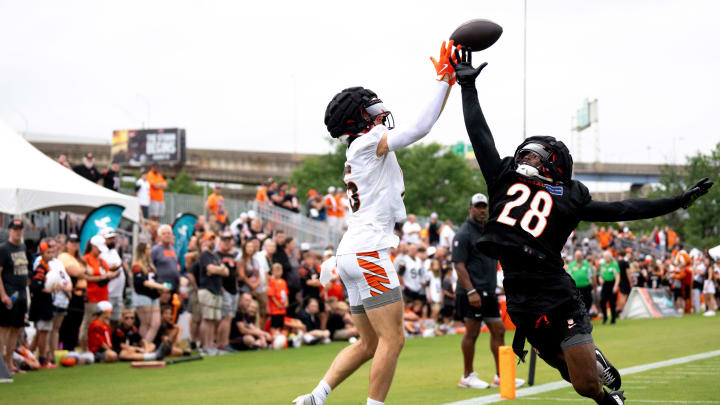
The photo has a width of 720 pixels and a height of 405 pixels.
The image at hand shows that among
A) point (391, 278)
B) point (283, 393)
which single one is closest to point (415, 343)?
point (283, 393)

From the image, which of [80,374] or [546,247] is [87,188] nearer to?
[80,374]

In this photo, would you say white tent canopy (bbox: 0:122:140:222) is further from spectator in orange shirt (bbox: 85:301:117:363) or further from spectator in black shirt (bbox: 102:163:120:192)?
spectator in black shirt (bbox: 102:163:120:192)

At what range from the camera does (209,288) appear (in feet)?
51.7

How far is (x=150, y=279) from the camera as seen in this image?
49.1ft

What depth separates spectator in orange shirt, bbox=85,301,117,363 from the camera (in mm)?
14602

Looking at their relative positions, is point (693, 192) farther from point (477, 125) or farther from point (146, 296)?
point (146, 296)

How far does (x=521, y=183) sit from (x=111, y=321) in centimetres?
1088

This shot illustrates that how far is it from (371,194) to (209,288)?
32.3 feet

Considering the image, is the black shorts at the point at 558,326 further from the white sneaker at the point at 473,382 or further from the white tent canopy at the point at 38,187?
the white tent canopy at the point at 38,187

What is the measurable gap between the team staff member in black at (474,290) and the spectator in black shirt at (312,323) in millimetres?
8186

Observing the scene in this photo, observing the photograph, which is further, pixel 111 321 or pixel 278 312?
pixel 278 312

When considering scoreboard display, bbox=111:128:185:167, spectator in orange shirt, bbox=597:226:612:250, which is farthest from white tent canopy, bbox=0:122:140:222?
scoreboard display, bbox=111:128:185:167

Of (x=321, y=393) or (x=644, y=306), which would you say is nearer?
(x=321, y=393)

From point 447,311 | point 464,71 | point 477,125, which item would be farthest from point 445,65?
point 447,311
